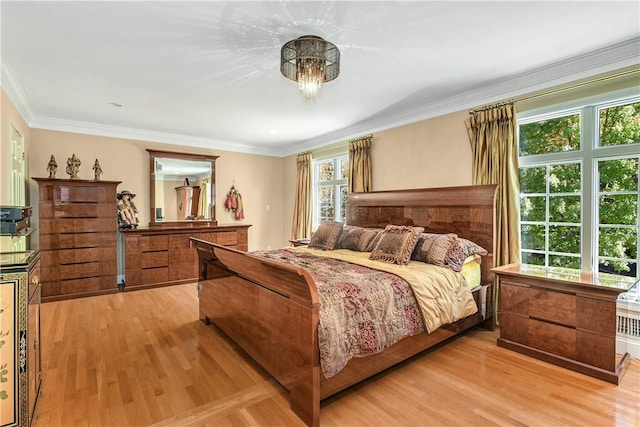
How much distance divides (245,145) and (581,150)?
5319mm

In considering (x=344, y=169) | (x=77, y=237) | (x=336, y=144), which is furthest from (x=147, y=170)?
(x=344, y=169)

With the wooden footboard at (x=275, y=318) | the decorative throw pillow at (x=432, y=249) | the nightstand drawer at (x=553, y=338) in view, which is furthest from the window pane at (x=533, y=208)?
the wooden footboard at (x=275, y=318)

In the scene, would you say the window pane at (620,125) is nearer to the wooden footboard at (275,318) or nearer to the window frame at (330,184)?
the wooden footboard at (275,318)

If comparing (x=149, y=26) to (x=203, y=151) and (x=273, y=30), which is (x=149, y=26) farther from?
(x=203, y=151)

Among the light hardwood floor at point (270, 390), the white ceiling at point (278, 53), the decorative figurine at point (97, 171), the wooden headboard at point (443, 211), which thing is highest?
the white ceiling at point (278, 53)

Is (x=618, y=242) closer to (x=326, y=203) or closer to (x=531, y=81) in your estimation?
(x=531, y=81)

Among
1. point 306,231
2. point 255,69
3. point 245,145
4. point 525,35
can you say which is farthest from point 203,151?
point 525,35

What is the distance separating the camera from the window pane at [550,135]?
300cm

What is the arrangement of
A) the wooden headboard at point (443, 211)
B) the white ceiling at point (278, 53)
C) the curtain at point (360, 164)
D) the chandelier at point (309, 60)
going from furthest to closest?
the curtain at point (360, 164) → the wooden headboard at point (443, 211) → the chandelier at point (309, 60) → the white ceiling at point (278, 53)

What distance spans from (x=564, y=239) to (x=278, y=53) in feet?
10.5

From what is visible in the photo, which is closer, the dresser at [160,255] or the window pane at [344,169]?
the dresser at [160,255]

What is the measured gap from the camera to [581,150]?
9.61 ft

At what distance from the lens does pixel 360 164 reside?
4867 mm

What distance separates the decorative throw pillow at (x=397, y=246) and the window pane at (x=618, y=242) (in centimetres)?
158
